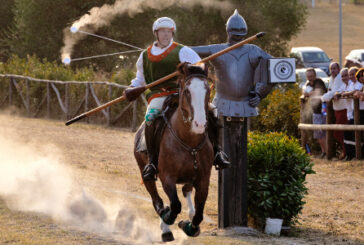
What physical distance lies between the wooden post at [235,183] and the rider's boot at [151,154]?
57.8 inches

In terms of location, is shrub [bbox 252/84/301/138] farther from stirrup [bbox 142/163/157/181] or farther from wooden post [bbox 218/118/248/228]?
stirrup [bbox 142/163/157/181]

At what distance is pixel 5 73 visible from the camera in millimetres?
31047

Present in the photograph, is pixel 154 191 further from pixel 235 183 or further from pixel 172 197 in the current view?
pixel 235 183

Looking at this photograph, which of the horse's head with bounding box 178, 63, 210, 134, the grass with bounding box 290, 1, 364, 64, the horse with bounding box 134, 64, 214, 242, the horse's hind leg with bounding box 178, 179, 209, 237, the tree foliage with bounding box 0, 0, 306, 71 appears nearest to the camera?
the horse's head with bounding box 178, 63, 210, 134

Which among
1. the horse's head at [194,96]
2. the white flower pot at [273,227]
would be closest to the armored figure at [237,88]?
the white flower pot at [273,227]

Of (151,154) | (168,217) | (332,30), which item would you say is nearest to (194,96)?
(151,154)

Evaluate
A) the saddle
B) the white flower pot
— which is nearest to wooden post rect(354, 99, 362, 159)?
the white flower pot

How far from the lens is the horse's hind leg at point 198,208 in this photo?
25.2 ft

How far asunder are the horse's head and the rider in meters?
0.73

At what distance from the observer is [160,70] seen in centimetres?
820

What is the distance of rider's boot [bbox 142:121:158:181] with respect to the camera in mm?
7895

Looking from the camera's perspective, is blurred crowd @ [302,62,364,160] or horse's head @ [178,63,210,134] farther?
blurred crowd @ [302,62,364,160]

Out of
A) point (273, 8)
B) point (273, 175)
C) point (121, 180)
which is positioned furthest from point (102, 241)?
point (273, 8)

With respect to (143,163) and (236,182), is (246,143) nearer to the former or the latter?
(236,182)
